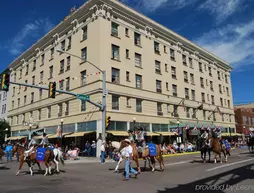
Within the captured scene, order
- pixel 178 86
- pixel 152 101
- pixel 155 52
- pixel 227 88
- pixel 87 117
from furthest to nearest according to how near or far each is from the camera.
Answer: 1. pixel 227 88
2. pixel 178 86
3. pixel 155 52
4. pixel 152 101
5. pixel 87 117

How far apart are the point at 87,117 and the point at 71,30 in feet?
→ 47.6

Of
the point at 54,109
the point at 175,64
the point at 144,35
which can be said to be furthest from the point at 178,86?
the point at 54,109

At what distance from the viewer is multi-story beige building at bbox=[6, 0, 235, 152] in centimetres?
2991

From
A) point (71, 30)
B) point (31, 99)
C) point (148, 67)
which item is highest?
point (71, 30)

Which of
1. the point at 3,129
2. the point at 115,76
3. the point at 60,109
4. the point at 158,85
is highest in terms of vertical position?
the point at 158,85

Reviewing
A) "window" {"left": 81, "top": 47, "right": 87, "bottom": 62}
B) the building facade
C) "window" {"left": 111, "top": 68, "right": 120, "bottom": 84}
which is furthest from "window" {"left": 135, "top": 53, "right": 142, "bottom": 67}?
the building facade

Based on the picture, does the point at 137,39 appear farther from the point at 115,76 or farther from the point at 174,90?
the point at 174,90

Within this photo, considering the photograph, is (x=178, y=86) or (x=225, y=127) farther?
(x=225, y=127)

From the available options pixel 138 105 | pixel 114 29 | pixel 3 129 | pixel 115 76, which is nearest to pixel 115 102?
pixel 115 76

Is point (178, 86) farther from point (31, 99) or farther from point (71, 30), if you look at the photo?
point (31, 99)

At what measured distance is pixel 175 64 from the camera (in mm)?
40719

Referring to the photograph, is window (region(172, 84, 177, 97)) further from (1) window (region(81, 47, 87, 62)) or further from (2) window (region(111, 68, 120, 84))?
(1) window (region(81, 47, 87, 62))

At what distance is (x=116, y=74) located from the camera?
101 feet

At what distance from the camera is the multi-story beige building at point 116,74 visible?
29906 mm
